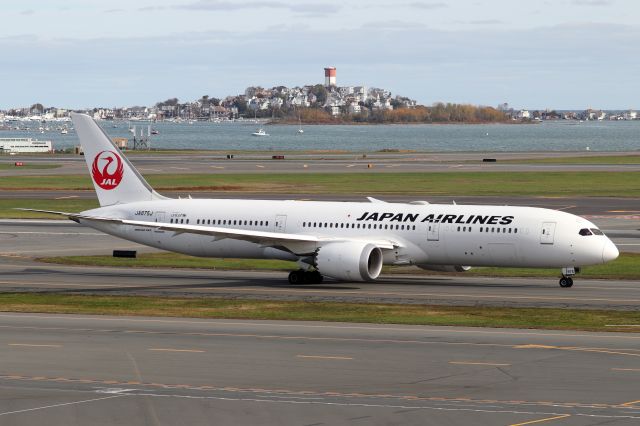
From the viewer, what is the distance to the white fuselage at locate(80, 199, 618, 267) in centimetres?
5547

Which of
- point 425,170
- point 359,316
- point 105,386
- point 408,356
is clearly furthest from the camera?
point 425,170

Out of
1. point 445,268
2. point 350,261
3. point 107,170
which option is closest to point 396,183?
point 107,170

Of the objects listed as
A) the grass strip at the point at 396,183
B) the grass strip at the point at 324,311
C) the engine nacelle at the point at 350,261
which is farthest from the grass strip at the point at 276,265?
the grass strip at the point at 396,183

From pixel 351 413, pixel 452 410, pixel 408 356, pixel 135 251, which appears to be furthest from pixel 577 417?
pixel 135 251

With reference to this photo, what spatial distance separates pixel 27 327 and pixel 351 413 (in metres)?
18.2

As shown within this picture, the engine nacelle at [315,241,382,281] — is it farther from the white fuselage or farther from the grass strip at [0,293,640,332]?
the grass strip at [0,293,640,332]

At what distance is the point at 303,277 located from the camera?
58656mm

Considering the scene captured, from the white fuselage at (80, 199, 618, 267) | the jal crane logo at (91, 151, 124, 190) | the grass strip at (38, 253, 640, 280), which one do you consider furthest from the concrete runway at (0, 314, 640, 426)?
the grass strip at (38, 253, 640, 280)

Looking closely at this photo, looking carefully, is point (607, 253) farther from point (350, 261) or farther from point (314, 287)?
point (314, 287)

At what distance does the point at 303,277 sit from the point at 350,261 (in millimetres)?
3440

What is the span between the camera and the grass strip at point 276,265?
205ft

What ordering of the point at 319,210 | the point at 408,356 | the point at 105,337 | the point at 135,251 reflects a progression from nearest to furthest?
1. the point at 408,356
2. the point at 105,337
3. the point at 319,210
4. the point at 135,251

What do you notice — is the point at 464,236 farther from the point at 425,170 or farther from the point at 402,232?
the point at 425,170

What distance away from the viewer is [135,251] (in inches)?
2798
